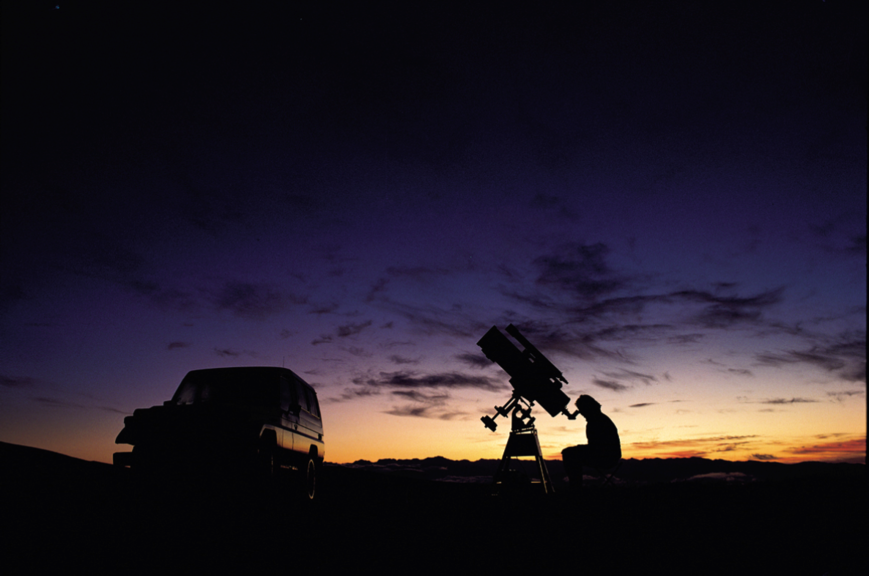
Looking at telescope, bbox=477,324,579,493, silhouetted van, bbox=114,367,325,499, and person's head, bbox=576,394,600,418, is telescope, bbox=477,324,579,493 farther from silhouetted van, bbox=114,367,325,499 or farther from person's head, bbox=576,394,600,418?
silhouetted van, bbox=114,367,325,499

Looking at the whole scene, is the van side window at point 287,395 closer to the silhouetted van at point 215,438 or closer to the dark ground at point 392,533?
the silhouetted van at point 215,438

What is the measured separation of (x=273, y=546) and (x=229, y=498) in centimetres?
233

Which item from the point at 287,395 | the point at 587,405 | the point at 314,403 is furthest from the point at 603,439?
A: the point at 287,395

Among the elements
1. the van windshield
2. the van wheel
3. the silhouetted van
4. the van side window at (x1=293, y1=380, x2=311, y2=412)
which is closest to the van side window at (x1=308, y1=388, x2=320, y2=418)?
the van side window at (x1=293, y1=380, x2=311, y2=412)

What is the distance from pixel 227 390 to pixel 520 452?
7.19m

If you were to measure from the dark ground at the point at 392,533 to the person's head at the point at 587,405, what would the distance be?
6.02 feet

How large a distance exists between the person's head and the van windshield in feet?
20.8

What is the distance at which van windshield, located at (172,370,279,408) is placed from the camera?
28.0 feet

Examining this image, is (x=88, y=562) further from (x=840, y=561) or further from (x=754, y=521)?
(x=754, y=521)

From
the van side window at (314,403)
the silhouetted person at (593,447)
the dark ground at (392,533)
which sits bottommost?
the dark ground at (392,533)

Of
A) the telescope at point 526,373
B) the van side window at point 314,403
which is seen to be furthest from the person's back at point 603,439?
the van side window at point 314,403

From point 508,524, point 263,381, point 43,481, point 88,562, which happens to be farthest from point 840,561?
point 43,481

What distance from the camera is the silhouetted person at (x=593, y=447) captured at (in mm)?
10398

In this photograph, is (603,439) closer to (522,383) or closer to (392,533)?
(522,383)
